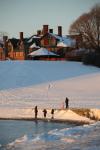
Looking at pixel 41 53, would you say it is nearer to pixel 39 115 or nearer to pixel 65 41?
pixel 65 41

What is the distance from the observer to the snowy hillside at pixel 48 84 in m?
42.8

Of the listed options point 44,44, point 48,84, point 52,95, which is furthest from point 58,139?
point 44,44

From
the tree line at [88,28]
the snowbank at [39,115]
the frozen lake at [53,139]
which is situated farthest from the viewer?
the tree line at [88,28]

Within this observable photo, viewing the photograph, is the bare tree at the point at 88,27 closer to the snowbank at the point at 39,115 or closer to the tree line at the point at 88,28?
the tree line at the point at 88,28

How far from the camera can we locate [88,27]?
78.1 m

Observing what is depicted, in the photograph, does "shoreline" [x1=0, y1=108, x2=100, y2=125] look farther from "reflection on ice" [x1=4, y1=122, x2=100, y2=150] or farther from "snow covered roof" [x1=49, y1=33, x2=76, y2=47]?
"snow covered roof" [x1=49, y1=33, x2=76, y2=47]

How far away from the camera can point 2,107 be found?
4084cm

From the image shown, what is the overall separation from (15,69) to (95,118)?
92.9 feet

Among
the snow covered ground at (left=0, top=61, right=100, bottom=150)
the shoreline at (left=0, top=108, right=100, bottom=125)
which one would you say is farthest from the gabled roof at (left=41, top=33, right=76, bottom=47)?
the shoreline at (left=0, top=108, right=100, bottom=125)

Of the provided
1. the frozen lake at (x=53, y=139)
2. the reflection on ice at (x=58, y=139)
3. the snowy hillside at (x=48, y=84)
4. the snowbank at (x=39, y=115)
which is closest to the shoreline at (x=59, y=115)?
the snowbank at (x=39, y=115)

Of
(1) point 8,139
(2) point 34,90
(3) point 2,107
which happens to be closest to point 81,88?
(2) point 34,90

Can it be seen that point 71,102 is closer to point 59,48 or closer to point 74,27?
point 74,27

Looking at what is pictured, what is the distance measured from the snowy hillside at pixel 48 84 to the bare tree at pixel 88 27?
10713mm

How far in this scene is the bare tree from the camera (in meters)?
77.6
